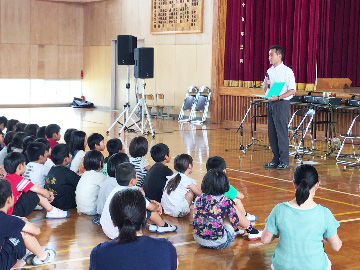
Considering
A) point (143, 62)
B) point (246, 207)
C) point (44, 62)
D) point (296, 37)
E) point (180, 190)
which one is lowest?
point (246, 207)

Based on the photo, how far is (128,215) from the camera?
2.62 meters

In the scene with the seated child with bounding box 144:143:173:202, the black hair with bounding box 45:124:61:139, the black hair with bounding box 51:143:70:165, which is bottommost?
the seated child with bounding box 144:143:173:202

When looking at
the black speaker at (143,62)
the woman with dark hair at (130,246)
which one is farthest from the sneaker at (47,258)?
Result: the black speaker at (143,62)

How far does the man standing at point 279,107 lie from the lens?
27.4ft

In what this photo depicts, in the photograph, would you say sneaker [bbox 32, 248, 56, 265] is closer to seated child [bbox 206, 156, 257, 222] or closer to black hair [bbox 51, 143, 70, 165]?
seated child [bbox 206, 156, 257, 222]

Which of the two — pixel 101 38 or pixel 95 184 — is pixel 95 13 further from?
pixel 95 184

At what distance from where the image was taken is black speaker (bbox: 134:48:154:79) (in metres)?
12.3

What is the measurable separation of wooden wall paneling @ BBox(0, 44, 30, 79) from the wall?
1.99 metres

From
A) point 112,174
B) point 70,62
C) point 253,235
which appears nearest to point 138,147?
point 112,174

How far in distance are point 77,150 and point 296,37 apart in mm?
7677

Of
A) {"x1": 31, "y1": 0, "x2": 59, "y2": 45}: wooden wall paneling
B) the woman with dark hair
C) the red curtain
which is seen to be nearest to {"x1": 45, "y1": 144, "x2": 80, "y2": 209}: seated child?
the woman with dark hair

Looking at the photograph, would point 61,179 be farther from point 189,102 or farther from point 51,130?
point 189,102

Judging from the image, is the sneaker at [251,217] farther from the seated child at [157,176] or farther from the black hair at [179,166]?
the seated child at [157,176]

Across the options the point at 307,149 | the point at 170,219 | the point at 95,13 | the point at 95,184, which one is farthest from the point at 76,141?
the point at 95,13
